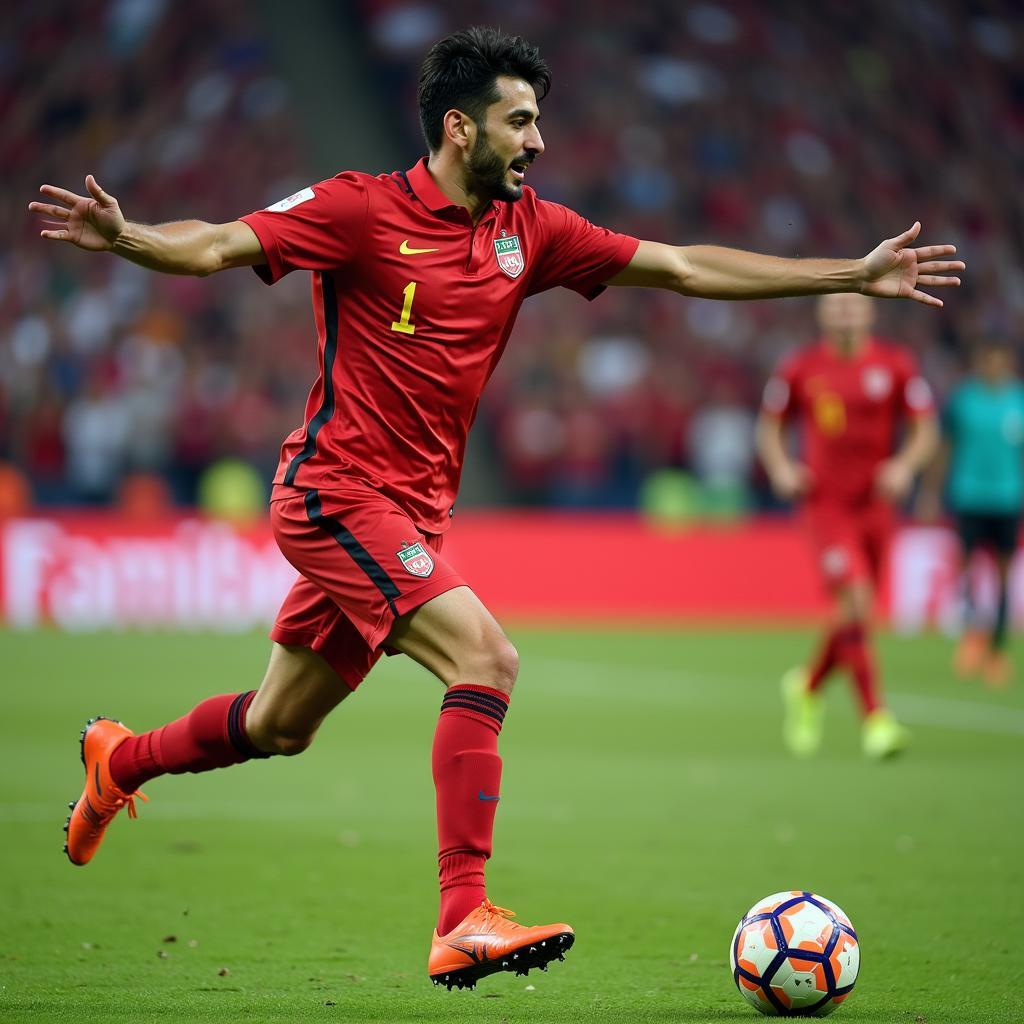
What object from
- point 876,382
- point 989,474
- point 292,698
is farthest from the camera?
point 989,474

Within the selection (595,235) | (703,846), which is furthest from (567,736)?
(595,235)

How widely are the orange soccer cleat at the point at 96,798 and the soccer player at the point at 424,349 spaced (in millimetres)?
292

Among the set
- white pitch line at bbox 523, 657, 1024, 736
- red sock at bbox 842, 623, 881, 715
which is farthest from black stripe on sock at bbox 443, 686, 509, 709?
white pitch line at bbox 523, 657, 1024, 736

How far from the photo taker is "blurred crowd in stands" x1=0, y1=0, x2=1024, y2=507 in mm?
20766

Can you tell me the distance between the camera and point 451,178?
16.4 ft

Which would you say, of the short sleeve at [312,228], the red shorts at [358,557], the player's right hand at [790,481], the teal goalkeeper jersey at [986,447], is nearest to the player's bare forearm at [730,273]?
the short sleeve at [312,228]

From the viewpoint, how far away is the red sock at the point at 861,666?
31.9 feet

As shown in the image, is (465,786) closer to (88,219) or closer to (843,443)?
(88,219)

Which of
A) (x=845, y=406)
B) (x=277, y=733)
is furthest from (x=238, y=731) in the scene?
(x=845, y=406)

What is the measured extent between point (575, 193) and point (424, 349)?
19.7m

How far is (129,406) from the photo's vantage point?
66.0ft

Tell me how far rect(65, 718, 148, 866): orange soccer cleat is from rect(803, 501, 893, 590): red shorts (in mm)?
5433

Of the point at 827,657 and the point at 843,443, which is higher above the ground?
the point at 843,443

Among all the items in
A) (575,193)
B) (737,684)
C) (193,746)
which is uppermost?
(575,193)
